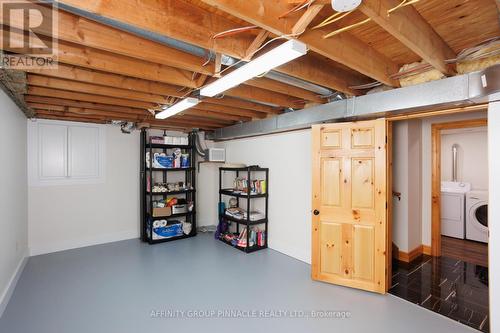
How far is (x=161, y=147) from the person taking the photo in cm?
488

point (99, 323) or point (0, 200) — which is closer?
point (99, 323)

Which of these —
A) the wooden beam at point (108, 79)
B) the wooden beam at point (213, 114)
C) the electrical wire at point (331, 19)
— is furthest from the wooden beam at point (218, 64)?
the wooden beam at point (213, 114)

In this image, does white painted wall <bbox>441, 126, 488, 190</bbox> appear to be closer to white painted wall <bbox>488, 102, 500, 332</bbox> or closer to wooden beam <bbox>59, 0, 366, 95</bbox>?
white painted wall <bbox>488, 102, 500, 332</bbox>

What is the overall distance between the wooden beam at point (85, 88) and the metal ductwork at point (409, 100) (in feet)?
6.15

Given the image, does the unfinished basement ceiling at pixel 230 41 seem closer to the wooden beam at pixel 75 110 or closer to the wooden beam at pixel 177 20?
the wooden beam at pixel 177 20

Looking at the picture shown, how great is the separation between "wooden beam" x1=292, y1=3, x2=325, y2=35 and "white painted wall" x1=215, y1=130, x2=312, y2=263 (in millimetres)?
2394

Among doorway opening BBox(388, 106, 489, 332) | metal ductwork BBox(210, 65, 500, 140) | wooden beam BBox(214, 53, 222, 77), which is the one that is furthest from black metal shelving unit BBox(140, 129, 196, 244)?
doorway opening BBox(388, 106, 489, 332)

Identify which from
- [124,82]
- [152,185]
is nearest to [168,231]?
[152,185]

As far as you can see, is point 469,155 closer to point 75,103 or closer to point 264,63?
point 264,63

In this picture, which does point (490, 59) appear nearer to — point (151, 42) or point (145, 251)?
point (151, 42)

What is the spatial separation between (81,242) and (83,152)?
5.14ft

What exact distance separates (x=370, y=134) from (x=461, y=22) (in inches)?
53.6

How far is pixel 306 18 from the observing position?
1.36m

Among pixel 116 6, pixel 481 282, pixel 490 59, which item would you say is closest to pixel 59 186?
pixel 116 6
